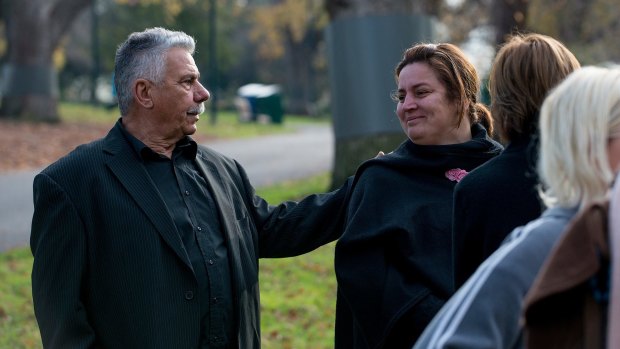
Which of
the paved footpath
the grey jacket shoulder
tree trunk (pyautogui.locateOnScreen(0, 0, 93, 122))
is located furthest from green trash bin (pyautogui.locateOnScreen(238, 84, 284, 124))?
the grey jacket shoulder

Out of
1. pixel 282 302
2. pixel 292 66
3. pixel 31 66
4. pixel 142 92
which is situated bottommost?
pixel 292 66

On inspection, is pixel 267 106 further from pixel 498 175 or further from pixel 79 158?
pixel 498 175

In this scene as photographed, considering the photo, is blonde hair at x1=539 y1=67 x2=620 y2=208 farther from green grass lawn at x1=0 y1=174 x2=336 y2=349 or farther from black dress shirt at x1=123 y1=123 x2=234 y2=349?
green grass lawn at x1=0 y1=174 x2=336 y2=349

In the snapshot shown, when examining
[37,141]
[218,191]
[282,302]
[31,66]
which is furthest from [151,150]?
[31,66]

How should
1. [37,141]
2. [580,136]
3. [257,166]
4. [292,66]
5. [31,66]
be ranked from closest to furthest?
[580,136], [257,166], [37,141], [31,66], [292,66]

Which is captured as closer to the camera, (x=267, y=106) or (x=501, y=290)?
(x=501, y=290)

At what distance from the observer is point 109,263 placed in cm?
401

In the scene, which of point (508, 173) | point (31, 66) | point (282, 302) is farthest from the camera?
point (31, 66)

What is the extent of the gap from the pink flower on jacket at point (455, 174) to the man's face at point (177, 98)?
44.4 inches

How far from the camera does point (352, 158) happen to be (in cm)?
1202

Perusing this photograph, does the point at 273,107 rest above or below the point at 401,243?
below

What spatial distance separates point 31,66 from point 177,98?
20863mm

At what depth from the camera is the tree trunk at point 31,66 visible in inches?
949

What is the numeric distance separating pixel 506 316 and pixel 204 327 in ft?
6.23
